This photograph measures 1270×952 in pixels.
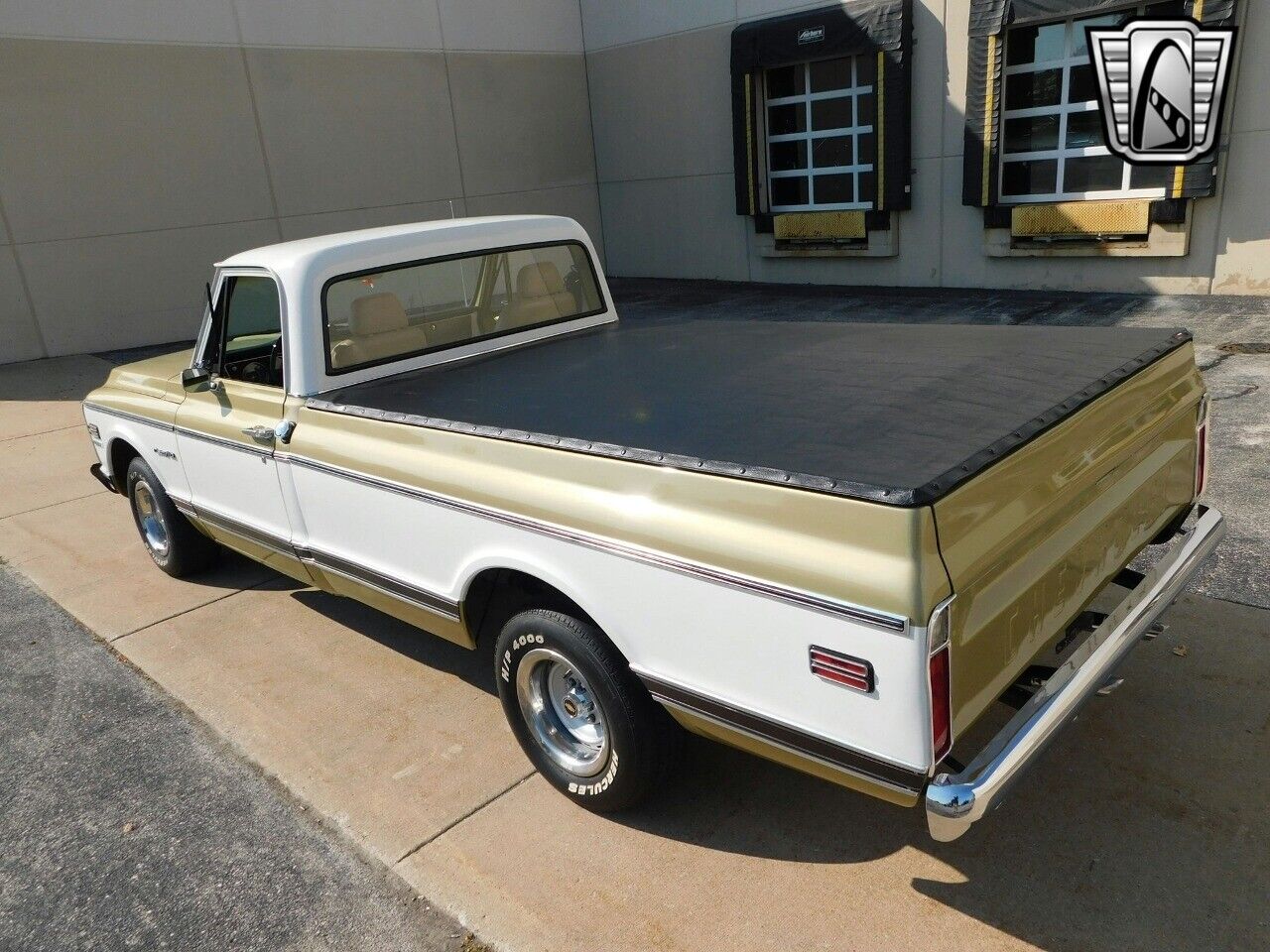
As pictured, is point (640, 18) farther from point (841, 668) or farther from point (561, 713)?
→ point (841, 668)

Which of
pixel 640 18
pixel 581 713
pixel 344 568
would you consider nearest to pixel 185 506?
pixel 344 568

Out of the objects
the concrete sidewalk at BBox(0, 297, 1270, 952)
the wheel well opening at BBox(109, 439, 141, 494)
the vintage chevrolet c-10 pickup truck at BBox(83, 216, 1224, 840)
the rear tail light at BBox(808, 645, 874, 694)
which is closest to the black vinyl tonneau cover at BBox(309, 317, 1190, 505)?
the vintage chevrolet c-10 pickup truck at BBox(83, 216, 1224, 840)

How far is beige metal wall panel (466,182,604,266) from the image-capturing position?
16.7m

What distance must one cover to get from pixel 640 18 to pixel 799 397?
14425mm

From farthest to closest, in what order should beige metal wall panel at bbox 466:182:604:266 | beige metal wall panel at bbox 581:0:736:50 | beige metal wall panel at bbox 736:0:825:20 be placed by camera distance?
beige metal wall panel at bbox 466:182:604:266, beige metal wall panel at bbox 581:0:736:50, beige metal wall panel at bbox 736:0:825:20

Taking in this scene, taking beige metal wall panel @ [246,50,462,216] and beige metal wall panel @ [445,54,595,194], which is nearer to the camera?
beige metal wall panel @ [246,50,462,216]

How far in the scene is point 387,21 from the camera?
1506 cm

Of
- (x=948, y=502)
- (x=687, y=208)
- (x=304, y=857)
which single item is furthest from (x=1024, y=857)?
(x=687, y=208)

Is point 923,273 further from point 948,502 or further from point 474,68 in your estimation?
point 948,502

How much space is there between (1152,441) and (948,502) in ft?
4.54

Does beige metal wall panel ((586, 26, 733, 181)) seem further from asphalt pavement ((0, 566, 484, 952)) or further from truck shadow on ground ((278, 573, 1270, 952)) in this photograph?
asphalt pavement ((0, 566, 484, 952))

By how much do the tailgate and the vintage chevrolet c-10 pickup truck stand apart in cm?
1

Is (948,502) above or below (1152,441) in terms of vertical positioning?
above

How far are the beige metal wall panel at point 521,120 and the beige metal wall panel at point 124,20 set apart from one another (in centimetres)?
367
